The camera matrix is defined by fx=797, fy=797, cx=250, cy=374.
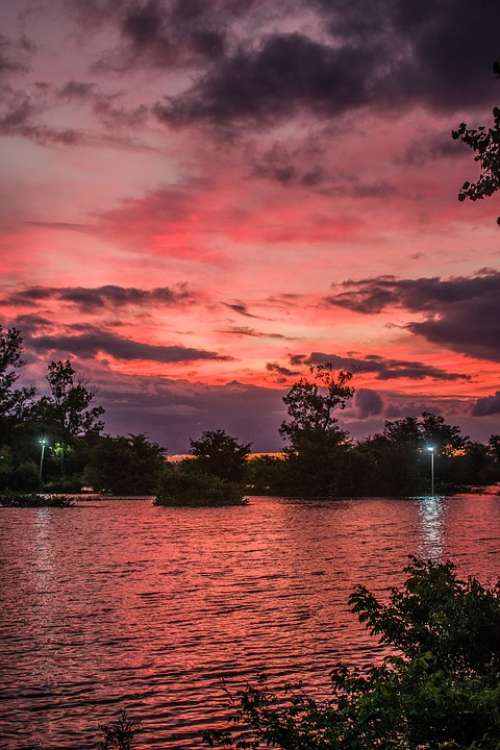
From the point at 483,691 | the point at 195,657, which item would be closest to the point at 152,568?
the point at 195,657

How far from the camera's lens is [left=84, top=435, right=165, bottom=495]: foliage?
4341 inches

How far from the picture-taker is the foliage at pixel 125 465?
362ft

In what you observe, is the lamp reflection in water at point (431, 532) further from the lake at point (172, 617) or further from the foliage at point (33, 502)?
the foliage at point (33, 502)

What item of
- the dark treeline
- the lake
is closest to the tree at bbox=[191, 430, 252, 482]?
the dark treeline

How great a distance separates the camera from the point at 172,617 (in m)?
21.0

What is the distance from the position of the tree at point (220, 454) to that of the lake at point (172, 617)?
2592 inches

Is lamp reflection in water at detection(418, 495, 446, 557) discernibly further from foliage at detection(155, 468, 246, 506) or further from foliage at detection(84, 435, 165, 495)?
foliage at detection(84, 435, 165, 495)

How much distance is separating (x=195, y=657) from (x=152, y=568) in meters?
15.4

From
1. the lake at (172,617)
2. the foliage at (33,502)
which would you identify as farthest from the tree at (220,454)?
the lake at (172,617)

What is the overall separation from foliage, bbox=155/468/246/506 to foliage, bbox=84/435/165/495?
22.7 metres

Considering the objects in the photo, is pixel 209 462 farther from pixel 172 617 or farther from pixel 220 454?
pixel 172 617

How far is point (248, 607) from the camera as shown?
22.3 metres

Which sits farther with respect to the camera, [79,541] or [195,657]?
[79,541]

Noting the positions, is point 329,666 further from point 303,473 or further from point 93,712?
point 303,473
